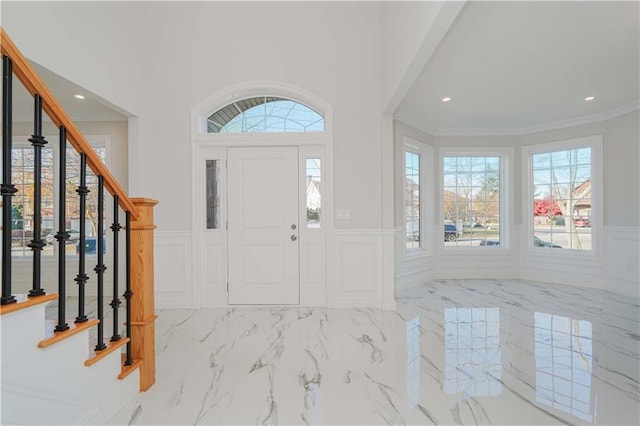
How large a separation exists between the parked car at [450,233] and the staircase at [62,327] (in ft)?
15.2

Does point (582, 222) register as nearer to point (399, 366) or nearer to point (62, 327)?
point (399, 366)

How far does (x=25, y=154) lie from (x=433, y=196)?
632 cm

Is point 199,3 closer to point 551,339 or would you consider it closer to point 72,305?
point 72,305

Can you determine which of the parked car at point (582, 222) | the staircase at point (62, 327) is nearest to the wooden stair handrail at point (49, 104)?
the staircase at point (62, 327)

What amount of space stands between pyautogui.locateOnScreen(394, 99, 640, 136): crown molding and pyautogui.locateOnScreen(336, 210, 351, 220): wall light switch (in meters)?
1.79

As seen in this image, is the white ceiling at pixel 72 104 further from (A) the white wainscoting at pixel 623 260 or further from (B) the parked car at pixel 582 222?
(A) the white wainscoting at pixel 623 260

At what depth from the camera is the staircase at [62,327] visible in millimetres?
1165

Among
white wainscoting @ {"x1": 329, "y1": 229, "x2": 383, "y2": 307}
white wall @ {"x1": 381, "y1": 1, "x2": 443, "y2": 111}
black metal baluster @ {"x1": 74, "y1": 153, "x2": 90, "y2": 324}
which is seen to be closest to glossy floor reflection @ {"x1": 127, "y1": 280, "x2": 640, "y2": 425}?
white wainscoting @ {"x1": 329, "y1": 229, "x2": 383, "y2": 307}

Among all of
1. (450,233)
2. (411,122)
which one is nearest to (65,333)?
(411,122)

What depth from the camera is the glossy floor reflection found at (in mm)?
1743

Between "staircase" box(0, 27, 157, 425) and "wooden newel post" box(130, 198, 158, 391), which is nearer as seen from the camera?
"staircase" box(0, 27, 157, 425)

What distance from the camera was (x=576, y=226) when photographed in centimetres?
473

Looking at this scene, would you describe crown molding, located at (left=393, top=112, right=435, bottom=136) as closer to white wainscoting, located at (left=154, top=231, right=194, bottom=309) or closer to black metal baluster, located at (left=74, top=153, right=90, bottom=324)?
white wainscoting, located at (left=154, top=231, right=194, bottom=309)

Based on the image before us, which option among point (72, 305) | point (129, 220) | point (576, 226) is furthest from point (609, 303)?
point (72, 305)
